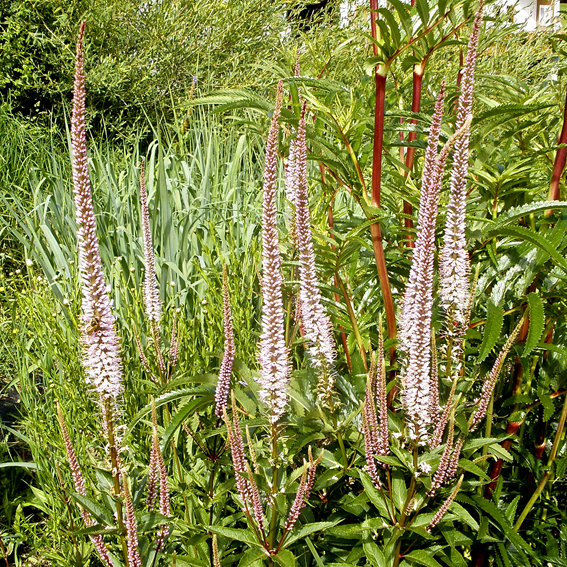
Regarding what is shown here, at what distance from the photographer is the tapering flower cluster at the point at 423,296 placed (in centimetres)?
158

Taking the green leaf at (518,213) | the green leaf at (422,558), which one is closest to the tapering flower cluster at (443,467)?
the green leaf at (422,558)

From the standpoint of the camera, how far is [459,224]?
1.82 meters

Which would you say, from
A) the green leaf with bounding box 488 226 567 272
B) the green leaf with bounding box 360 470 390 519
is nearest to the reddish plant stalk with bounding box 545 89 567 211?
the green leaf with bounding box 488 226 567 272

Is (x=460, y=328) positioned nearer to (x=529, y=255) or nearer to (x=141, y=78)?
(x=529, y=255)

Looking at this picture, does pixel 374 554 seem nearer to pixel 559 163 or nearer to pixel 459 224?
pixel 459 224

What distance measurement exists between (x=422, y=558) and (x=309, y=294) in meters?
0.92

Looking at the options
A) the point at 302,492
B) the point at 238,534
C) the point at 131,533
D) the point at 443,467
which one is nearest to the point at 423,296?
the point at 443,467

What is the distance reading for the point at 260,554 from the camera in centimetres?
176

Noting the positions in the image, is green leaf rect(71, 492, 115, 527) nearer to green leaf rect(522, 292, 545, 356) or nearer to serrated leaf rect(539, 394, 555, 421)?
green leaf rect(522, 292, 545, 356)

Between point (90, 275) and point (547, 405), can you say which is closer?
point (90, 275)

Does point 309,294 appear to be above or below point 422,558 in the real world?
above

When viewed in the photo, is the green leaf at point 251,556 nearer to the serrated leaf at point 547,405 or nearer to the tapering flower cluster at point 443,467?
the tapering flower cluster at point 443,467

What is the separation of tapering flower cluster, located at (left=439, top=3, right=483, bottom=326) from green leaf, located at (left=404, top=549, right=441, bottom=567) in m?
0.74

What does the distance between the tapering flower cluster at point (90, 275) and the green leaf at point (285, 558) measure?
69 centimetres
